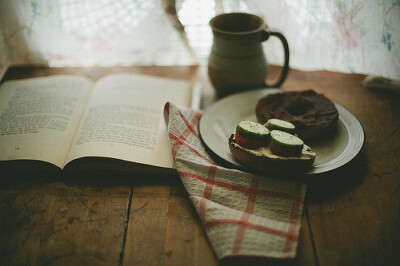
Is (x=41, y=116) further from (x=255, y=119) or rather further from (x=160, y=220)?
(x=255, y=119)

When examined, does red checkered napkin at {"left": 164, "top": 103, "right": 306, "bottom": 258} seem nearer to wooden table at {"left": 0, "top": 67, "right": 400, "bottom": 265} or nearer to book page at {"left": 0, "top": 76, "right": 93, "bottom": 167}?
wooden table at {"left": 0, "top": 67, "right": 400, "bottom": 265}


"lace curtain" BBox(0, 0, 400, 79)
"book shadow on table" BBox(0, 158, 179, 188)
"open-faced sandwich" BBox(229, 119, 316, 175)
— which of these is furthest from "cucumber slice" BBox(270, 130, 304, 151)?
"lace curtain" BBox(0, 0, 400, 79)

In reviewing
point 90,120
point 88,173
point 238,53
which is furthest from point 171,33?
point 88,173

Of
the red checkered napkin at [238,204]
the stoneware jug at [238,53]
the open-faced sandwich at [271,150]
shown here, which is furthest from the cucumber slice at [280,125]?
the stoneware jug at [238,53]

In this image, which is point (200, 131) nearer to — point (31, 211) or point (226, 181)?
point (226, 181)

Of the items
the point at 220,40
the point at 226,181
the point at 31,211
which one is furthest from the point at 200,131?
the point at 31,211

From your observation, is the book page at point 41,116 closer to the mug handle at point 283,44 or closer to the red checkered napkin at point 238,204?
the red checkered napkin at point 238,204
